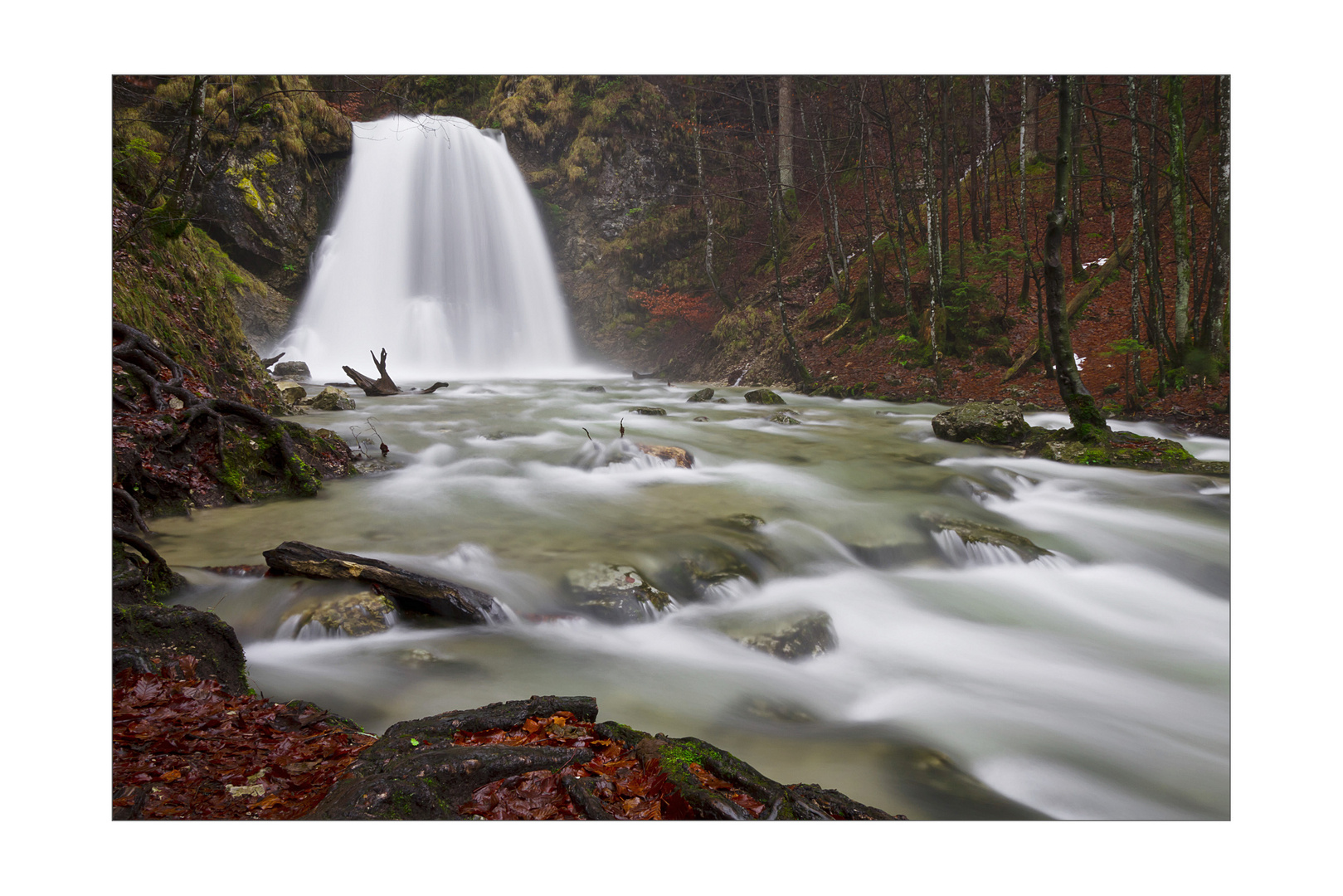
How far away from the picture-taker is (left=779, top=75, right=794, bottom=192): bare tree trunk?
15.1 feet

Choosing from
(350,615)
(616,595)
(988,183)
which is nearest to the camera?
(350,615)

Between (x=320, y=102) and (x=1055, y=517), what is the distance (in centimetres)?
562

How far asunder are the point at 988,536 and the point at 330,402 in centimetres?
569

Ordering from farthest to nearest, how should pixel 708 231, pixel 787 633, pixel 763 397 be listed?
pixel 708 231 < pixel 763 397 < pixel 787 633

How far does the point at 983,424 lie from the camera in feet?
17.8

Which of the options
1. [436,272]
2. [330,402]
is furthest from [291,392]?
[436,272]

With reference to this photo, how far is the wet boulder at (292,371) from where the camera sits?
7593 mm

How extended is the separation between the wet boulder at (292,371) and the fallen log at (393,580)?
5.40 m

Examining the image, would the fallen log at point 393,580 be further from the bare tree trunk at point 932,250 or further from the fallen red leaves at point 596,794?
the bare tree trunk at point 932,250

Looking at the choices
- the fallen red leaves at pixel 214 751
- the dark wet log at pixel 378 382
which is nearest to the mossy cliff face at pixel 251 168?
the dark wet log at pixel 378 382

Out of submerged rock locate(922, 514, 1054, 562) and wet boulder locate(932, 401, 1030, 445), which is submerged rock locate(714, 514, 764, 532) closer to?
submerged rock locate(922, 514, 1054, 562)

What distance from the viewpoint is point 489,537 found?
374cm

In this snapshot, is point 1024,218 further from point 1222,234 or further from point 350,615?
point 350,615


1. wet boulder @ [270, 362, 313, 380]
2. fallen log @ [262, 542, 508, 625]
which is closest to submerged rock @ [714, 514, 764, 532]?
fallen log @ [262, 542, 508, 625]
